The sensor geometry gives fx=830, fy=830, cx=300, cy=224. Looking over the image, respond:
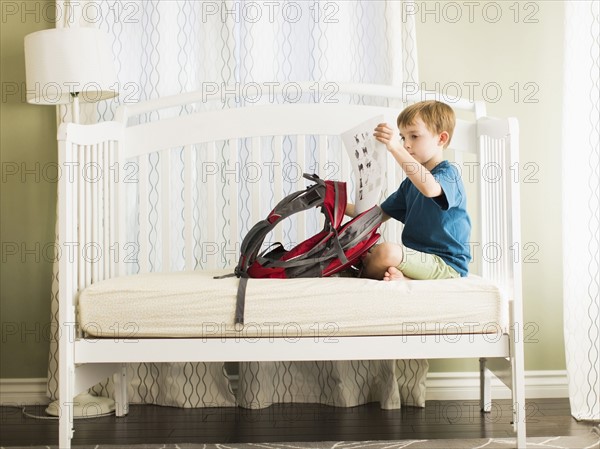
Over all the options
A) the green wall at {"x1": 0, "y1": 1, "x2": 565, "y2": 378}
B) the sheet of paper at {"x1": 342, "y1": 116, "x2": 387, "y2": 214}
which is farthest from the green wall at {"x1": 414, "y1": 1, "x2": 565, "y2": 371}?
the sheet of paper at {"x1": 342, "y1": 116, "x2": 387, "y2": 214}

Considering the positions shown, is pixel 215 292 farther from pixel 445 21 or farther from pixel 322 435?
pixel 445 21

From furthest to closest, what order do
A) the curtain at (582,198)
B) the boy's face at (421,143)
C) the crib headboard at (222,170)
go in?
the curtain at (582,198)
the crib headboard at (222,170)
the boy's face at (421,143)

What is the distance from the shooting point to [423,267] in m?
2.09

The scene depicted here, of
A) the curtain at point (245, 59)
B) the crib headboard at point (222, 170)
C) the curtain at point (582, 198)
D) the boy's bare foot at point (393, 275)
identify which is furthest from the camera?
the curtain at point (245, 59)

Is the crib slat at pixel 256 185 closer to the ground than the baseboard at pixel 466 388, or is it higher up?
higher up

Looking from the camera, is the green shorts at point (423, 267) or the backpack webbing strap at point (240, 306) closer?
the backpack webbing strap at point (240, 306)

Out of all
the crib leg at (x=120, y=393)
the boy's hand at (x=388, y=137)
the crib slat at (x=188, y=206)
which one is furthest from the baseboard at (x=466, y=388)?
the boy's hand at (x=388, y=137)

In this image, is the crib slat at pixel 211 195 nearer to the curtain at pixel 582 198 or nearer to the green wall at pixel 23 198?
the green wall at pixel 23 198

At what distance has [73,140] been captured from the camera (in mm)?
2090

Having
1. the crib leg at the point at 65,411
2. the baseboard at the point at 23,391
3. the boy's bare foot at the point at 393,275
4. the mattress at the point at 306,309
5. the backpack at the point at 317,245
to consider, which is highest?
the backpack at the point at 317,245

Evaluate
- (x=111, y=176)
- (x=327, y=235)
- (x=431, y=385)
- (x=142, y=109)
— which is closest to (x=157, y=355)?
(x=327, y=235)

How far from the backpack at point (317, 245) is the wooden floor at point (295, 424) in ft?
1.60

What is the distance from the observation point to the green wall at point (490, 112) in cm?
276

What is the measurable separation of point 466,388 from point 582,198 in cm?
73
